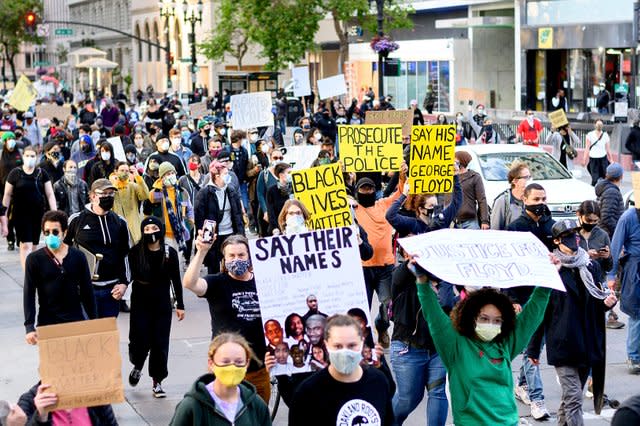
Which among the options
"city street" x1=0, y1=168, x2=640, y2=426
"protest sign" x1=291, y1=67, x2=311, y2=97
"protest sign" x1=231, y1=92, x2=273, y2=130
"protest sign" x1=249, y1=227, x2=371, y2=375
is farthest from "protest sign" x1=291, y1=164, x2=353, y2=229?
"protest sign" x1=291, y1=67, x2=311, y2=97

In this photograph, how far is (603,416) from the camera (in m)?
10.0

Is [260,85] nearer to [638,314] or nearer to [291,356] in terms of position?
[638,314]

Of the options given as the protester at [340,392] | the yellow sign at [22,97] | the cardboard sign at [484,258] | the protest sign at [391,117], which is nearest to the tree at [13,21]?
the yellow sign at [22,97]

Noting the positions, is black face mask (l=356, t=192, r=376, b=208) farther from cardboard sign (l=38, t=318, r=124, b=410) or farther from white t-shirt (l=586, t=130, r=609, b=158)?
white t-shirt (l=586, t=130, r=609, b=158)

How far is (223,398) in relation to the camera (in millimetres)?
5844

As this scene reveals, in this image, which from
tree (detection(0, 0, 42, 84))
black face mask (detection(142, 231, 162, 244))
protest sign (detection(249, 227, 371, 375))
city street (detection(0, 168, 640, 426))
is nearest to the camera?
protest sign (detection(249, 227, 371, 375))

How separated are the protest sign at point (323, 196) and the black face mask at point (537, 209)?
193 cm

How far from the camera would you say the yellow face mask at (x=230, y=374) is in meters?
5.77

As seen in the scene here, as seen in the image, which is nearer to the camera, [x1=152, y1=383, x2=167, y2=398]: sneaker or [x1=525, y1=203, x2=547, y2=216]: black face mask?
[x1=525, y1=203, x2=547, y2=216]: black face mask

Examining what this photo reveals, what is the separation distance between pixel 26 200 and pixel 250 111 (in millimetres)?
6979

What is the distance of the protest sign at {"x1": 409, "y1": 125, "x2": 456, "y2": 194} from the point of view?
12883mm

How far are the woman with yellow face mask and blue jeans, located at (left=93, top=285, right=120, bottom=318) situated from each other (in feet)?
17.4

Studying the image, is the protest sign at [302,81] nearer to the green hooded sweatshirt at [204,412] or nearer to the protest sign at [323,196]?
the protest sign at [323,196]

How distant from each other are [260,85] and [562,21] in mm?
12025
